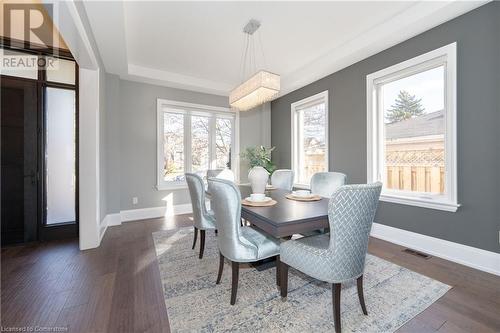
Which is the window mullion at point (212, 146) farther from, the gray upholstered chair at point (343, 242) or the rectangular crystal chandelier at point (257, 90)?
the gray upholstered chair at point (343, 242)

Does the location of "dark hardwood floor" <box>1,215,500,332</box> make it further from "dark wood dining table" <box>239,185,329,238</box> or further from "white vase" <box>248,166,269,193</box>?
"white vase" <box>248,166,269,193</box>

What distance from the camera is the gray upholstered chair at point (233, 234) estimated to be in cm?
154

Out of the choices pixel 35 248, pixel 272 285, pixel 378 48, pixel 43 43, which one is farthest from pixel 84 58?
pixel 378 48

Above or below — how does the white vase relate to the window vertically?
below

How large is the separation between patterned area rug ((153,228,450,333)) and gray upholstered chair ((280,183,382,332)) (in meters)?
0.30

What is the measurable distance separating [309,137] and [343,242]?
353 cm

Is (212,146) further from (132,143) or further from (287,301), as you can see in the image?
(287,301)

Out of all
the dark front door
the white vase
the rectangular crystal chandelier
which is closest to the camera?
the white vase

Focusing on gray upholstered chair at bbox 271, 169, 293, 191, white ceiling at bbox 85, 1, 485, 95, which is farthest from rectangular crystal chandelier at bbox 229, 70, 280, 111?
gray upholstered chair at bbox 271, 169, 293, 191

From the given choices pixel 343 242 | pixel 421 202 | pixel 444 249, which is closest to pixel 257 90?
pixel 343 242

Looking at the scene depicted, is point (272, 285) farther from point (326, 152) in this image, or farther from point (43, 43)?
point (43, 43)

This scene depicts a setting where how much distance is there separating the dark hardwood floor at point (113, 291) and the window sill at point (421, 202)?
1.93 feet

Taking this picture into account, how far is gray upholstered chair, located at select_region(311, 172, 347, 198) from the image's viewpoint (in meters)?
2.52

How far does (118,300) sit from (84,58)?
268 cm
